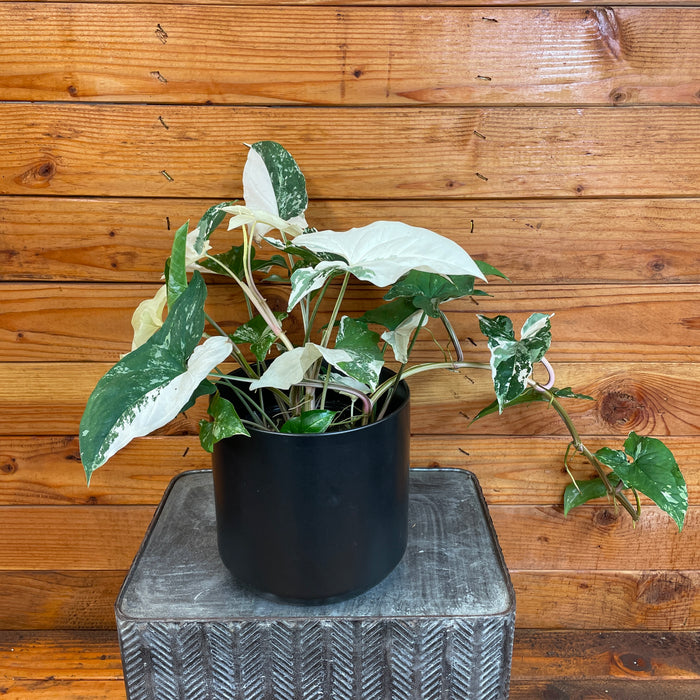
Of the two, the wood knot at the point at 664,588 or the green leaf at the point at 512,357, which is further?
the wood knot at the point at 664,588

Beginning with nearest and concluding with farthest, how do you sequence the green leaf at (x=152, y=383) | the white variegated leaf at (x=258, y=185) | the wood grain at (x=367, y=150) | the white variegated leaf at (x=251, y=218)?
the green leaf at (x=152, y=383)
the white variegated leaf at (x=251, y=218)
the white variegated leaf at (x=258, y=185)
the wood grain at (x=367, y=150)

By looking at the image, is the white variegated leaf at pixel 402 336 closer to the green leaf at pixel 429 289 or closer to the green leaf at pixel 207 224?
the green leaf at pixel 429 289

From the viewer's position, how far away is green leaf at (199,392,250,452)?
0.61 m

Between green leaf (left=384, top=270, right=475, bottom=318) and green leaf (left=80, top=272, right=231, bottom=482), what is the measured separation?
23 centimetres

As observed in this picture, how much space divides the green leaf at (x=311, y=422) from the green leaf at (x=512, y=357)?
20cm

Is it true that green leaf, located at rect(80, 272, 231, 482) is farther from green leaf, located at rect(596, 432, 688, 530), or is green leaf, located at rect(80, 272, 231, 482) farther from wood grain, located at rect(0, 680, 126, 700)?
wood grain, located at rect(0, 680, 126, 700)

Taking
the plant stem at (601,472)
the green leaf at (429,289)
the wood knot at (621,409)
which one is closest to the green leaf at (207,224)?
the green leaf at (429,289)

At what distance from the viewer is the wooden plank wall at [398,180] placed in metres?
0.86

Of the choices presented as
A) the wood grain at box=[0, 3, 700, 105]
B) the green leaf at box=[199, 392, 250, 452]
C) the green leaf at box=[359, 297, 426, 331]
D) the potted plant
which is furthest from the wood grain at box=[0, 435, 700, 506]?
the wood grain at box=[0, 3, 700, 105]

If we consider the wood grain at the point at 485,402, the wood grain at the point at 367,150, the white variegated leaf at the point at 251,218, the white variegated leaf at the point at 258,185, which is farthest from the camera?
the wood grain at the point at 485,402

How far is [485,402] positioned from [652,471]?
259mm

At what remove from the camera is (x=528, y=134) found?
35.1 inches

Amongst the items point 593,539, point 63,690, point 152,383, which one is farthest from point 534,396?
point 63,690

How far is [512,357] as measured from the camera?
2.36 feet
